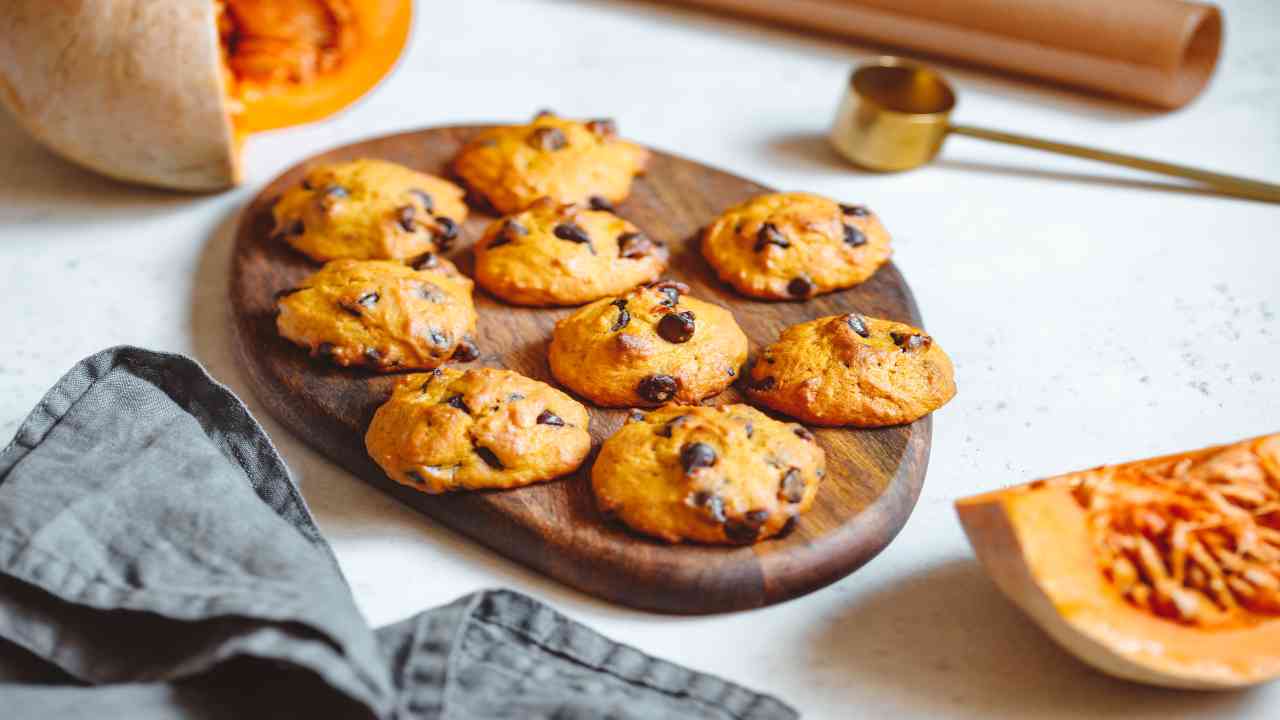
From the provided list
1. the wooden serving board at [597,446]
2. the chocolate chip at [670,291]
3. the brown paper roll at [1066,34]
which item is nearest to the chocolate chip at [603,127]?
the wooden serving board at [597,446]

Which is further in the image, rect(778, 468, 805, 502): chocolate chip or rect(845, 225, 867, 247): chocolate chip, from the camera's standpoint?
rect(845, 225, 867, 247): chocolate chip

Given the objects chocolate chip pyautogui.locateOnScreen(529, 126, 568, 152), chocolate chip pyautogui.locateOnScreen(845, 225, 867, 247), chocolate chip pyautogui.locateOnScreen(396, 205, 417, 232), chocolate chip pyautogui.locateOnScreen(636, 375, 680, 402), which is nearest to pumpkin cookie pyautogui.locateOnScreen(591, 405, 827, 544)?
chocolate chip pyautogui.locateOnScreen(636, 375, 680, 402)

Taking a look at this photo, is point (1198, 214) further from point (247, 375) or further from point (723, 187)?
point (247, 375)

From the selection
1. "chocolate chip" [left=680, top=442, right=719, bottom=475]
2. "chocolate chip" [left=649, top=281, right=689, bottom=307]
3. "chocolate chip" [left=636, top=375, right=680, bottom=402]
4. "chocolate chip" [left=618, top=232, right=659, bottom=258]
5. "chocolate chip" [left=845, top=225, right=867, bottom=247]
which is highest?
"chocolate chip" [left=845, top=225, right=867, bottom=247]

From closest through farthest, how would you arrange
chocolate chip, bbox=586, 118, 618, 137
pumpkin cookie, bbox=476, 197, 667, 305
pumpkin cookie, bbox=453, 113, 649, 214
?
pumpkin cookie, bbox=476, 197, 667, 305 → pumpkin cookie, bbox=453, 113, 649, 214 → chocolate chip, bbox=586, 118, 618, 137

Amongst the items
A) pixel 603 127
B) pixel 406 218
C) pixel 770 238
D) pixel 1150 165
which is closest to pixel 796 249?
pixel 770 238

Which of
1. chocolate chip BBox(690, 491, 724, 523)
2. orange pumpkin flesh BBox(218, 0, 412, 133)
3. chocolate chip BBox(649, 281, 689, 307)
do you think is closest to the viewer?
chocolate chip BBox(690, 491, 724, 523)

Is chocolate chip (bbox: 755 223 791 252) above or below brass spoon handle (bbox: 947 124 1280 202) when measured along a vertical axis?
above

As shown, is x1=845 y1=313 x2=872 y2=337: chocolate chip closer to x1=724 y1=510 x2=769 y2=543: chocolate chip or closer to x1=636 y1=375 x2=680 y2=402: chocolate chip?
x1=636 y1=375 x2=680 y2=402: chocolate chip
